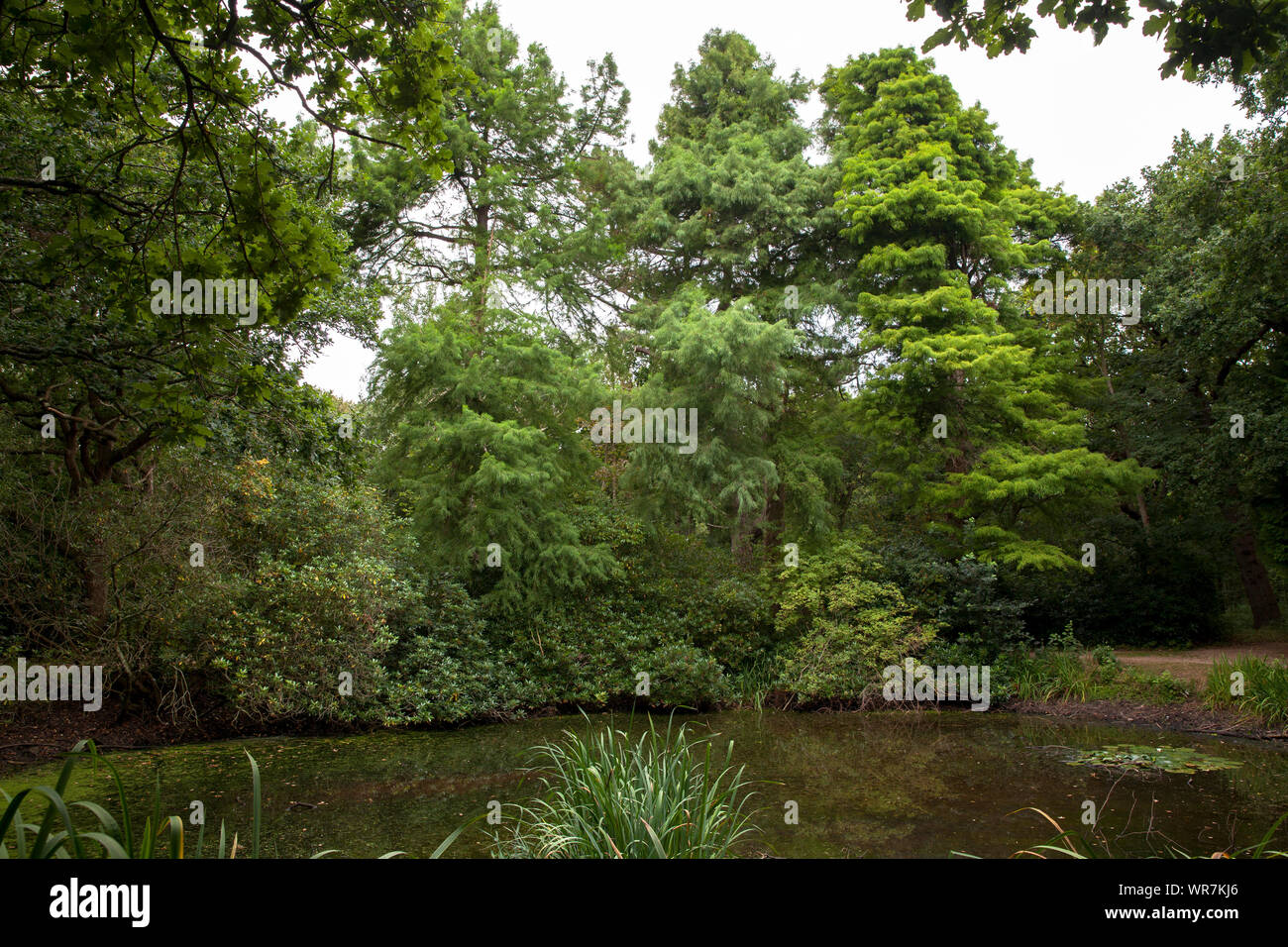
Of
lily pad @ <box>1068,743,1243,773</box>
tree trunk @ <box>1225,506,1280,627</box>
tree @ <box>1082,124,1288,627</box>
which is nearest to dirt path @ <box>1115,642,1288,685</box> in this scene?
tree @ <box>1082,124,1288,627</box>

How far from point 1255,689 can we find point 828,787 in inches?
231

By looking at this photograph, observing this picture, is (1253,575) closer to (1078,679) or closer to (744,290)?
(1078,679)

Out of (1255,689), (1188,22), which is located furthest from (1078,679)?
(1188,22)

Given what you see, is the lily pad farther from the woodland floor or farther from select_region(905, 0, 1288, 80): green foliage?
select_region(905, 0, 1288, 80): green foliage

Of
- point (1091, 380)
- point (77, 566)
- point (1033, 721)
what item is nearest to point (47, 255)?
point (77, 566)

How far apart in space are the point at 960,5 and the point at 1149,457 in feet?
42.8

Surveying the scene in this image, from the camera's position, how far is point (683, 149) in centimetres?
1498

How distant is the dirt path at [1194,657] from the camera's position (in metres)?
10.3

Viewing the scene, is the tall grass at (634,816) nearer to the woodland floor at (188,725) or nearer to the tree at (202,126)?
the tree at (202,126)

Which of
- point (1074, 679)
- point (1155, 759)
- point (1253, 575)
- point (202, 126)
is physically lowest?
point (1074, 679)

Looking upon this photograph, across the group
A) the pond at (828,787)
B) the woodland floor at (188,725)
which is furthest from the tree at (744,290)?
the woodland floor at (188,725)

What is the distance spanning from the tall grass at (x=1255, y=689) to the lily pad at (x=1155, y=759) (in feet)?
4.72

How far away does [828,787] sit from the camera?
264 inches
